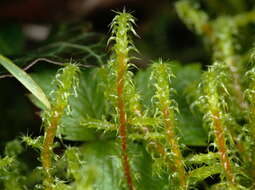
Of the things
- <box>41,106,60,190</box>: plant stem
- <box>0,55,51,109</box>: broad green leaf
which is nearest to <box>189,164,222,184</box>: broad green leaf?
<box>41,106,60,190</box>: plant stem

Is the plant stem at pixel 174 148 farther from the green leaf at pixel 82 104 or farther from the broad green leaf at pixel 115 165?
the green leaf at pixel 82 104

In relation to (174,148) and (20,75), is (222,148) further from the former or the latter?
(20,75)

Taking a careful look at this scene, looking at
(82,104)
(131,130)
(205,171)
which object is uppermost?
(82,104)

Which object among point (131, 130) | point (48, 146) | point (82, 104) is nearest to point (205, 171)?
point (131, 130)

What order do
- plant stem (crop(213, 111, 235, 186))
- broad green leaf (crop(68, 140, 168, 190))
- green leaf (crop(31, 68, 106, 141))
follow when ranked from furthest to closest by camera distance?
green leaf (crop(31, 68, 106, 141)), broad green leaf (crop(68, 140, 168, 190)), plant stem (crop(213, 111, 235, 186))

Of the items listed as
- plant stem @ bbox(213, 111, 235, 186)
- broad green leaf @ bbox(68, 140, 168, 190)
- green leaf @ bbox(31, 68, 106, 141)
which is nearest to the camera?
plant stem @ bbox(213, 111, 235, 186)

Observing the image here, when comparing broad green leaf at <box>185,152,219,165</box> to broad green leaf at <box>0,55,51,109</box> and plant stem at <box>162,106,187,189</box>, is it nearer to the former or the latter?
plant stem at <box>162,106,187,189</box>

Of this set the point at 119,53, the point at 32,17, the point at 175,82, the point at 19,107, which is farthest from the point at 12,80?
the point at 119,53

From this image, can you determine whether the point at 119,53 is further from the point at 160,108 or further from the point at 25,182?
the point at 25,182
